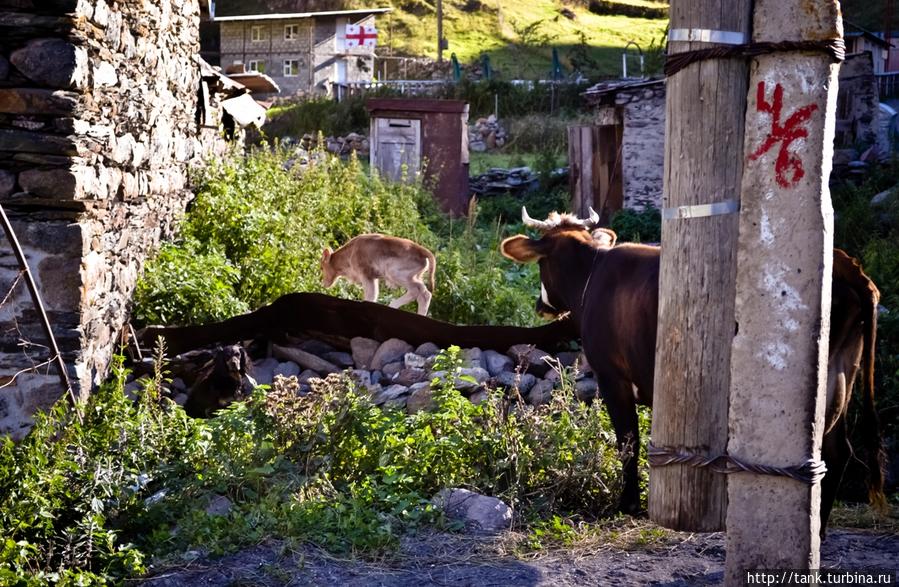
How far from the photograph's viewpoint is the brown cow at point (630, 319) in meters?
5.02

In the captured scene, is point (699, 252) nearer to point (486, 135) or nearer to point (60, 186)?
point (60, 186)

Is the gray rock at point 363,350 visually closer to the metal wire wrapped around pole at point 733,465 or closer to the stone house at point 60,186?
the stone house at point 60,186

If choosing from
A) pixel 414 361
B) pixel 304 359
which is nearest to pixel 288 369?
pixel 304 359

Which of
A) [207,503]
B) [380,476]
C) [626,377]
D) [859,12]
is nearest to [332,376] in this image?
[380,476]

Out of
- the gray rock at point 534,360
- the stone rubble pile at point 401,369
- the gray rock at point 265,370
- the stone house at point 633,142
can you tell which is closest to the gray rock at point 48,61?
the stone rubble pile at point 401,369

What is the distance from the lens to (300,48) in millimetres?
47250

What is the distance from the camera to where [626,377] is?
5730 millimetres

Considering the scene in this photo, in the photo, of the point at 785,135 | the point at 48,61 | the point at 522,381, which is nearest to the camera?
the point at 785,135

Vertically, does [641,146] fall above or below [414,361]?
above

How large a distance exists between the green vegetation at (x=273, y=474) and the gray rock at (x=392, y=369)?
157 centimetres

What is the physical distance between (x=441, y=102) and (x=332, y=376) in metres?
13.7

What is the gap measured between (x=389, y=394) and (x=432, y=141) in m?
12.5

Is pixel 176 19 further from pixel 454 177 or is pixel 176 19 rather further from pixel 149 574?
pixel 454 177

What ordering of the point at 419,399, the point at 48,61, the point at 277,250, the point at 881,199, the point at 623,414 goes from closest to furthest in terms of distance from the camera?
the point at 623,414 → the point at 48,61 → the point at 419,399 → the point at 277,250 → the point at 881,199
